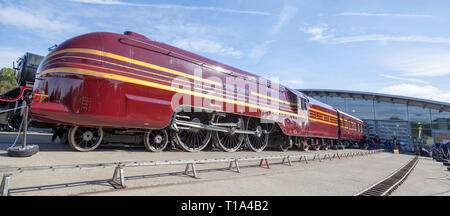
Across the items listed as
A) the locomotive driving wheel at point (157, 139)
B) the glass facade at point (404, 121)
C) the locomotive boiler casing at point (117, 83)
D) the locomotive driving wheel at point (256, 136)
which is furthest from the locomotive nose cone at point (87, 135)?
the glass facade at point (404, 121)

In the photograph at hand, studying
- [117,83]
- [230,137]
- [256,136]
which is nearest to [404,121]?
[256,136]

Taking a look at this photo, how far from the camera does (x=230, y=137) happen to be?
36.1 feet

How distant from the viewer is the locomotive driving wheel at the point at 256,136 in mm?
11353

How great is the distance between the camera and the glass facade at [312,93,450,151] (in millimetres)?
33250

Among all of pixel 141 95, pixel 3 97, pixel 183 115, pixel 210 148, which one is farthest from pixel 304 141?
pixel 3 97

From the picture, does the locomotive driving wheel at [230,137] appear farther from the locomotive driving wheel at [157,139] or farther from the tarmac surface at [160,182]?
the tarmac surface at [160,182]

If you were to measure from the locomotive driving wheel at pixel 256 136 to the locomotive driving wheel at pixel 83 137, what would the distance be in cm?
649

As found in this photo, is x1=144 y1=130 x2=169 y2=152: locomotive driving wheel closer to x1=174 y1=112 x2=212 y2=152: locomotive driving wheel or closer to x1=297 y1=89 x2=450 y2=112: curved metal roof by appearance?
x1=174 y1=112 x2=212 y2=152: locomotive driving wheel

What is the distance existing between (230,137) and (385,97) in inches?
1410

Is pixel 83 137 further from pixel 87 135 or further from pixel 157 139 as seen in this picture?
pixel 157 139

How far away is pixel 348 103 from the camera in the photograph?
3922 centimetres

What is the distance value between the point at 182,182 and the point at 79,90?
4.03m

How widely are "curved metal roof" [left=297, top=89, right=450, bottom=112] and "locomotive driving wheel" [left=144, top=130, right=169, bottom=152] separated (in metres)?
37.4
